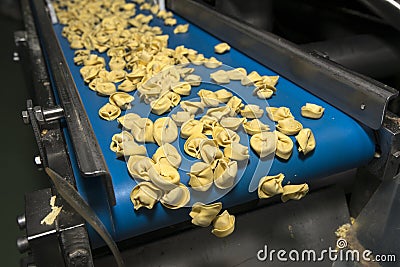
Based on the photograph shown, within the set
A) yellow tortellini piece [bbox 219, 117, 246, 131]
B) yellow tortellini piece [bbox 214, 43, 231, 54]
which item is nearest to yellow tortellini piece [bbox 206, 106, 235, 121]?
yellow tortellini piece [bbox 219, 117, 246, 131]

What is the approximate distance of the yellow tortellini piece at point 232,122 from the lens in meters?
0.87

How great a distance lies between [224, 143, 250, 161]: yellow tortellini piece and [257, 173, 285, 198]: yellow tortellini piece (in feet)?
0.22

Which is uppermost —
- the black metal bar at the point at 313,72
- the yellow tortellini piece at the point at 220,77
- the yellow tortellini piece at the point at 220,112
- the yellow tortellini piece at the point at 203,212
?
the black metal bar at the point at 313,72

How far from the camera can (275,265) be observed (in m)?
0.97

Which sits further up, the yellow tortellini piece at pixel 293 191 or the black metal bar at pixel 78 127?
the black metal bar at pixel 78 127

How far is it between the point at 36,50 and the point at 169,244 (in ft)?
3.24

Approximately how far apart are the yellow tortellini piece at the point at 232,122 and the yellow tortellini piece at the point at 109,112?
290 millimetres

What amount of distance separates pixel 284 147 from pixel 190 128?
226mm

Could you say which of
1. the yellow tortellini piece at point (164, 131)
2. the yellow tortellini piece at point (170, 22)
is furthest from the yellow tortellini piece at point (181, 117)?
the yellow tortellini piece at point (170, 22)

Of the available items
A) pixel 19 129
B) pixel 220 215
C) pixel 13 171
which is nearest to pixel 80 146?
pixel 220 215

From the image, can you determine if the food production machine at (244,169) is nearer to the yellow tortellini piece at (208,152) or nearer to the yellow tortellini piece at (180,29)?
the yellow tortellini piece at (208,152)

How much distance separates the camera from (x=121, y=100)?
100 centimetres

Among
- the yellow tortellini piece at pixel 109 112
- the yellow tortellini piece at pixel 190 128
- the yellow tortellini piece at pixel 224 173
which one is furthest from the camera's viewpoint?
the yellow tortellini piece at pixel 109 112

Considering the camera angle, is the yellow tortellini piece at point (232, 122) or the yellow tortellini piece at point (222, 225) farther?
the yellow tortellini piece at point (232, 122)
